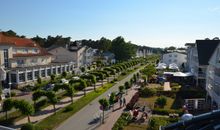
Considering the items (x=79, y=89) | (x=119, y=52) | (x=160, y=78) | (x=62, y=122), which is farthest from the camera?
(x=119, y=52)

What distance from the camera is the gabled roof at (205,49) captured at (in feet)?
173

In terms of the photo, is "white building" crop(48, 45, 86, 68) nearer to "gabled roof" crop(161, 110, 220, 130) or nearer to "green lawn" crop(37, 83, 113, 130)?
"green lawn" crop(37, 83, 113, 130)

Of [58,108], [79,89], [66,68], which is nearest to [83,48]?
[66,68]

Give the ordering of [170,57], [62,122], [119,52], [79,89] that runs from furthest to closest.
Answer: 1. [119,52]
2. [170,57]
3. [79,89]
4. [62,122]

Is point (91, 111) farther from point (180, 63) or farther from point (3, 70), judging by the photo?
point (180, 63)

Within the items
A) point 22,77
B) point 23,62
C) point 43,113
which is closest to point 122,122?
point 43,113

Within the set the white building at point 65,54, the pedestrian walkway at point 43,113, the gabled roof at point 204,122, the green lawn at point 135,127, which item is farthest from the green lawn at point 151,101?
the white building at point 65,54

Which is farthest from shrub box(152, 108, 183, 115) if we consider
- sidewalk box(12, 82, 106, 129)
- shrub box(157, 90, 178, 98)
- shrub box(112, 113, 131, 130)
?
sidewalk box(12, 82, 106, 129)

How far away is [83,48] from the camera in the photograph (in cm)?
9162

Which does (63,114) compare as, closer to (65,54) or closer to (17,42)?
(17,42)

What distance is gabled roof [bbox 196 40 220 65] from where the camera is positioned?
52656 mm

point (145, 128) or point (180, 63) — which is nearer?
point (145, 128)

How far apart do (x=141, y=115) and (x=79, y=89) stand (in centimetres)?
1671

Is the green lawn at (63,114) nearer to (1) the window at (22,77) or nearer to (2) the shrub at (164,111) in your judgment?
(2) the shrub at (164,111)
